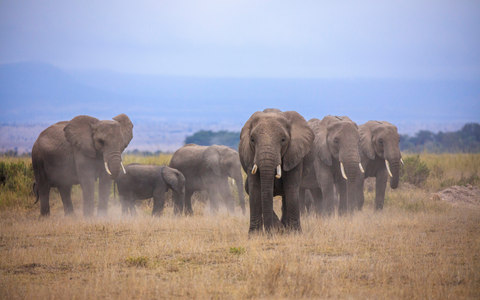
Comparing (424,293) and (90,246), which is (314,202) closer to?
(90,246)

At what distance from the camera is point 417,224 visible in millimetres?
13641

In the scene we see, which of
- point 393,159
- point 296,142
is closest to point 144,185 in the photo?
point 393,159

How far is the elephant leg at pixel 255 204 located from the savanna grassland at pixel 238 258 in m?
0.32

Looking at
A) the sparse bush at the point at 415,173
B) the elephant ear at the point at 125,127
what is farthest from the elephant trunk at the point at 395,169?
the elephant ear at the point at 125,127

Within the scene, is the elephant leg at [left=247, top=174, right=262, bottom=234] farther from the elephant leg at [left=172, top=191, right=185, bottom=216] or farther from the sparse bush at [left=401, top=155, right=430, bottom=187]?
the sparse bush at [left=401, top=155, right=430, bottom=187]

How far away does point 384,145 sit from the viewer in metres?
16.4

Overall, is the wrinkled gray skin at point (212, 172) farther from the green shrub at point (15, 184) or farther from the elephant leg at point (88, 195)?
the green shrub at point (15, 184)

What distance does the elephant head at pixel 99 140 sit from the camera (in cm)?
1535

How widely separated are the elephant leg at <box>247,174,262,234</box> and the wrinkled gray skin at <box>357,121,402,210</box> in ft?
15.6

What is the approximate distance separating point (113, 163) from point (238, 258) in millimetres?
6209

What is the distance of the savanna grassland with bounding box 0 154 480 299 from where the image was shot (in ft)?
26.5

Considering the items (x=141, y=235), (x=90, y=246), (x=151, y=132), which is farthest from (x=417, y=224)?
(x=151, y=132)

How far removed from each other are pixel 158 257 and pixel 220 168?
8534 millimetres

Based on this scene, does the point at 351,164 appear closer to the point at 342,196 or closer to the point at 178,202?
the point at 342,196
